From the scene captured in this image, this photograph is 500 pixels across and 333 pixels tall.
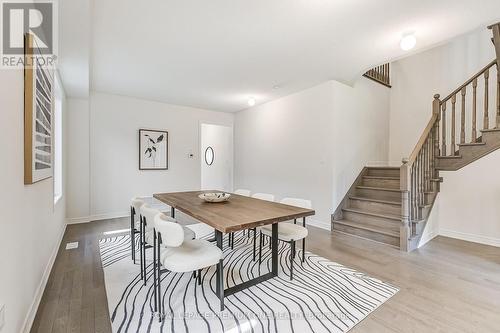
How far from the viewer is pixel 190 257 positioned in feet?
5.93

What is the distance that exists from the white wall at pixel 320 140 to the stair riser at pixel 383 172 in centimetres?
22

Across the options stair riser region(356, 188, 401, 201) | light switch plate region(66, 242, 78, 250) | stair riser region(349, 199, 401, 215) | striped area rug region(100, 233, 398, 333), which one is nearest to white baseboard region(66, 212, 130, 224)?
light switch plate region(66, 242, 78, 250)

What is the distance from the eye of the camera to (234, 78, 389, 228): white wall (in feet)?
13.6

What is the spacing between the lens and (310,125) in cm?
447

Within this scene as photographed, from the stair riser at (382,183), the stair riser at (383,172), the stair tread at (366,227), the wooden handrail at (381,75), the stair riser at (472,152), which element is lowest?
the stair tread at (366,227)

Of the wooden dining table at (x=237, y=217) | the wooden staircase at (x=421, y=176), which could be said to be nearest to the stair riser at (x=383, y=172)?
the wooden staircase at (x=421, y=176)

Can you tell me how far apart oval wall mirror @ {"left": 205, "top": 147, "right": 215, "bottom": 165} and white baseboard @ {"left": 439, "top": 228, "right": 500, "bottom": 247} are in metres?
5.67

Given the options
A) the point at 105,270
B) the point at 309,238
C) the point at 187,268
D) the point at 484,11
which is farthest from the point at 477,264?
the point at 105,270

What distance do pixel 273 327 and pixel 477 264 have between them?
268cm

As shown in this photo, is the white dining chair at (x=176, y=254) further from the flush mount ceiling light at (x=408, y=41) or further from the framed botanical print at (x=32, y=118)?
the flush mount ceiling light at (x=408, y=41)

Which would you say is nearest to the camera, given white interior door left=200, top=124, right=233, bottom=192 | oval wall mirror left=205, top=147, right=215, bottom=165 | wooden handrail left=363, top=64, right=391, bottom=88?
wooden handrail left=363, top=64, right=391, bottom=88

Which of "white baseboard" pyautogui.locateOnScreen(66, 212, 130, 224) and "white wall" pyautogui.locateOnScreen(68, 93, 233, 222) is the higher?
"white wall" pyautogui.locateOnScreen(68, 93, 233, 222)

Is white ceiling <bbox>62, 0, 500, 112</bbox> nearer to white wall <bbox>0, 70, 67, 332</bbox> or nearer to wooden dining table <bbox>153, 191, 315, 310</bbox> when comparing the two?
white wall <bbox>0, 70, 67, 332</bbox>

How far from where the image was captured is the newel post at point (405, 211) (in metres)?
3.13
